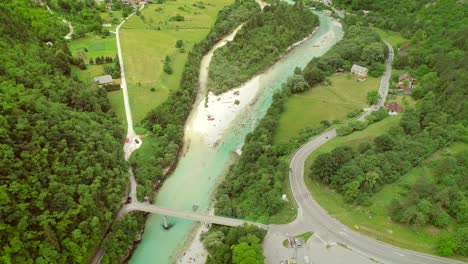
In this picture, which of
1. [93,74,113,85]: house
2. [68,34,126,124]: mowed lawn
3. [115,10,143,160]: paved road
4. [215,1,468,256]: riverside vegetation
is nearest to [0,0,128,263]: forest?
[115,10,143,160]: paved road

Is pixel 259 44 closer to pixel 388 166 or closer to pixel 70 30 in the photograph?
pixel 388 166

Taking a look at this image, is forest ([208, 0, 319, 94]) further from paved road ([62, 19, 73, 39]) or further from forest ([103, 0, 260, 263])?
paved road ([62, 19, 73, 39])

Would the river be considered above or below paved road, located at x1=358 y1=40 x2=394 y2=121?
below

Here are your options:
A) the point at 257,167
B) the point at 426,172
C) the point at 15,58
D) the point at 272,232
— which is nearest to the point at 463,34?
the point at 426,172

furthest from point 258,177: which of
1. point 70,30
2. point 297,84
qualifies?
point 70,30

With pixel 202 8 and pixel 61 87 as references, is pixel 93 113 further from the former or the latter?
pixel 202 8
